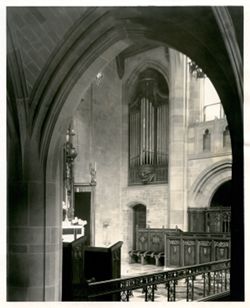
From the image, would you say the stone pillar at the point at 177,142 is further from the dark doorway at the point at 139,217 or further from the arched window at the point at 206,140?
the dark doorway at the point at 139,217

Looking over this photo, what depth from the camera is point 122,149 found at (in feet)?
45.3

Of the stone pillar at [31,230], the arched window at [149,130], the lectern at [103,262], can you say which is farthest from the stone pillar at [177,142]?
the stone pillar at [31,230]

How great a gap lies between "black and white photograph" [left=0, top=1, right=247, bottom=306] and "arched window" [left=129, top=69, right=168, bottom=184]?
0.12 feet

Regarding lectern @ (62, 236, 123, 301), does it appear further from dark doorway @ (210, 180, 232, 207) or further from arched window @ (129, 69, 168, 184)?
arched window @ (129, 69, 168, 184)

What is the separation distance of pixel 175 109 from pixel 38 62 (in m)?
8.11

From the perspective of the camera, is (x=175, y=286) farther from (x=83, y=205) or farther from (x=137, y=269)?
(x=83, y=205)

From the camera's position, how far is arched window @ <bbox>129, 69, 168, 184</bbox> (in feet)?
41.0

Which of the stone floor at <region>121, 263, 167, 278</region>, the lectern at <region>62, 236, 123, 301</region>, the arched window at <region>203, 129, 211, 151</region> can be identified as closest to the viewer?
the lectern at <region>62, 236, 123, 301</region>

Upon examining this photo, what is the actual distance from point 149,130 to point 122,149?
1390 mm

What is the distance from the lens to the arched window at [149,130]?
12500mm

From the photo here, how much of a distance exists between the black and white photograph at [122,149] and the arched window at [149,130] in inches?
1.5

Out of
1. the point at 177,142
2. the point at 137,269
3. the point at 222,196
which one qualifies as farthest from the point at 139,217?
the point at 177,142

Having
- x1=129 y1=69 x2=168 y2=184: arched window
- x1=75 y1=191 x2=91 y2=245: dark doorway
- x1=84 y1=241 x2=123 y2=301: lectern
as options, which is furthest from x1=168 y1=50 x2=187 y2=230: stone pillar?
x1=84 y1=241 x2=123 y2=301: lectern
